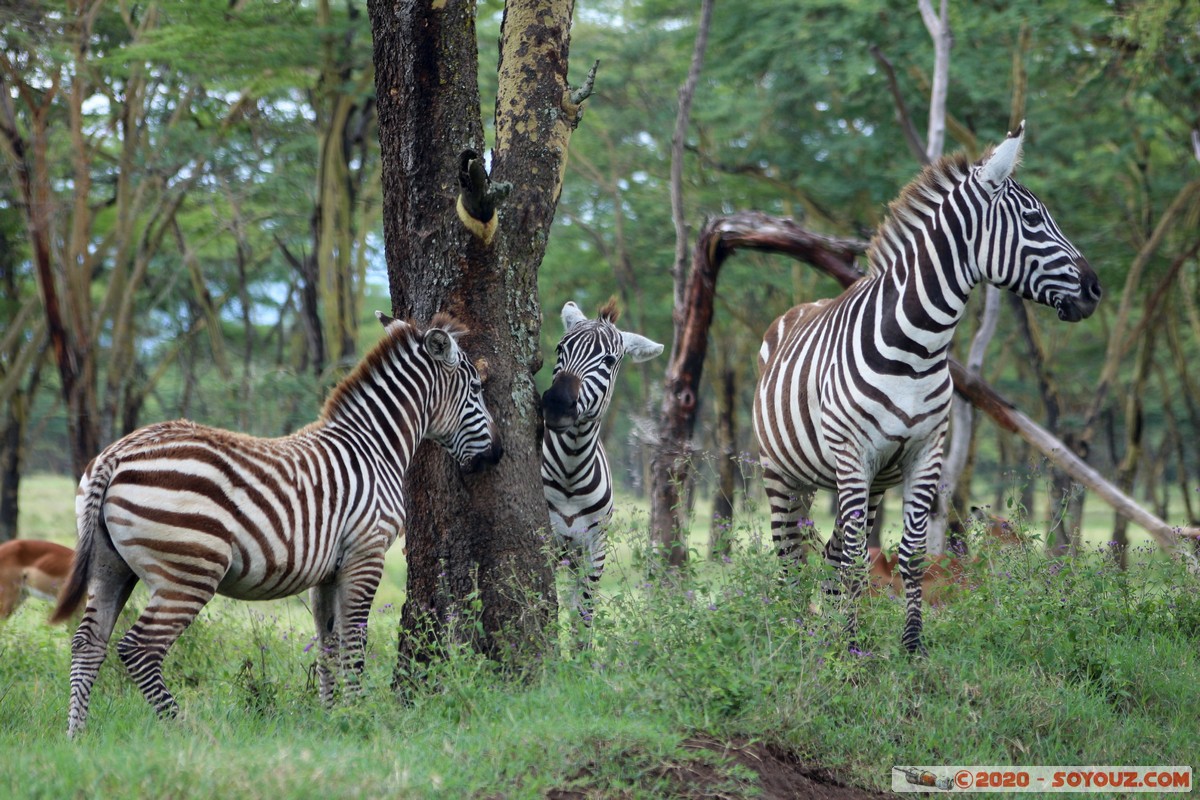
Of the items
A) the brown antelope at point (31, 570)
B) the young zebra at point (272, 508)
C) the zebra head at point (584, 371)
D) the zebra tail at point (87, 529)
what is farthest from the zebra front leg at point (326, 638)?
the brown antelope at point (31, 570)

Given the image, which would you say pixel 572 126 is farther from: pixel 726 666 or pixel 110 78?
pixel 110 78

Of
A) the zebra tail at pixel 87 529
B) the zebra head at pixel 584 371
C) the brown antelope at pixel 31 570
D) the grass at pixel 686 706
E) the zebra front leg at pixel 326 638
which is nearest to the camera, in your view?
the grass at pixel 686 706

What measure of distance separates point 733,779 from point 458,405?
264 cm

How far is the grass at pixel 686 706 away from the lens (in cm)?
409

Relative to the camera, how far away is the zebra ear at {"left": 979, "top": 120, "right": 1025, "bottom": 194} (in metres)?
6.05

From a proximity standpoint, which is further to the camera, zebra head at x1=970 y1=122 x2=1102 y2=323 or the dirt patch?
zebra head at x1=970 y1=122 x2=1102 y2=323

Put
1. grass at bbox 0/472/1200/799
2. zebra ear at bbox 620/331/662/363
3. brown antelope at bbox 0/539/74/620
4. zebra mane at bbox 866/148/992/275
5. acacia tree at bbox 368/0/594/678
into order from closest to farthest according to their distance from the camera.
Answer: grass at bbox 0/472/1200/799, acacia tree at bbox 368/0/594/678, zebra mane at bbox 866/148/992/275, zebra ear at bbox 620/331/662/363, brown antelope at bbox 0/539/74/620

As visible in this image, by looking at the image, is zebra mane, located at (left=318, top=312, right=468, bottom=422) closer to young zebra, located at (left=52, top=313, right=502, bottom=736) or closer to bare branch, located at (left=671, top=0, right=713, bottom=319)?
young zebra, located at (left=52, top=313, right=502, bottom=736)

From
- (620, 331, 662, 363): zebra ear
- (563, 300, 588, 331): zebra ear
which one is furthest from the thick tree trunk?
(563, 300, 588, 331): zebra ear

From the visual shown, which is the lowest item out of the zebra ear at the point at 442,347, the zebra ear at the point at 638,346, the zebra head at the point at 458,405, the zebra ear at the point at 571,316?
the zebra head at the point at 458,405

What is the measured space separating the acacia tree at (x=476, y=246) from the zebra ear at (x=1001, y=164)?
2.26m

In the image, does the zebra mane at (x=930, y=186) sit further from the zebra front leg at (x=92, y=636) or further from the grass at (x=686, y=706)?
the zebra front leg at (x=92, y=636)

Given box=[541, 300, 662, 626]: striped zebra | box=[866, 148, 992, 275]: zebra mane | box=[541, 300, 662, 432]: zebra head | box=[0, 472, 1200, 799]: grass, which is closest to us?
box=[0, 472, 1200, 799]: grass

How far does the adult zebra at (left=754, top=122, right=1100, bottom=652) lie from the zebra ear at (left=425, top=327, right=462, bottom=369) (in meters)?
2.13
